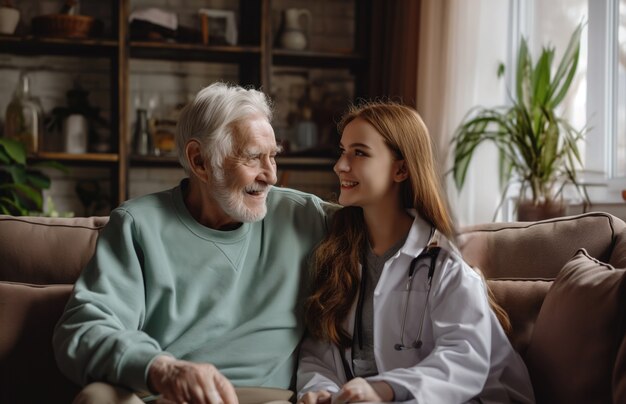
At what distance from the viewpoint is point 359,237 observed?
189cm

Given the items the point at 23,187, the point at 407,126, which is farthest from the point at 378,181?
the point at 23,187

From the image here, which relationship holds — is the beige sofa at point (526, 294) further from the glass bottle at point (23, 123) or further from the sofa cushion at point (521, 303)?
the glass bottle at point (23, 123)

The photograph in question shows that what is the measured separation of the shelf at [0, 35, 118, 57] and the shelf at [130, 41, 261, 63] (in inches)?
6.5

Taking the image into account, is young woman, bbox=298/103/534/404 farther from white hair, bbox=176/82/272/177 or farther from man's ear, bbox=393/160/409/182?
white hair, bbox=176/82/272/177

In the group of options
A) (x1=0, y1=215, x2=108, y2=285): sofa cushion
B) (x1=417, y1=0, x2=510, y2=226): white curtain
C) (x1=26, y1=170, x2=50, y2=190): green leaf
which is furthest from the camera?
(x1=26, y1=170, x2=50, y2=190): green leaf

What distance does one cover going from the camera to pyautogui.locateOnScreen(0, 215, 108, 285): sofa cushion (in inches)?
79.4

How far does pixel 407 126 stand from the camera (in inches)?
72.6

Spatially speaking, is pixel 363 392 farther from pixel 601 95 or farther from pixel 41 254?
pixel 601 95

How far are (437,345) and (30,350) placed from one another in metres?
1.01

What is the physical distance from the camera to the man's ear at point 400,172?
1854 mm

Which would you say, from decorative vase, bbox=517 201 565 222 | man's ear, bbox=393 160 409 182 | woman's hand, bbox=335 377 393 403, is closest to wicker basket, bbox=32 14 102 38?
decorative vase, bbox=517 201 565 222

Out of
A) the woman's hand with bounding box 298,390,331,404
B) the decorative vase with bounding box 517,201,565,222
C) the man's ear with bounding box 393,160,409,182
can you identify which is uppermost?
the man's ear with bounding box 393,160,409,182

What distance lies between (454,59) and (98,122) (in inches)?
83.0

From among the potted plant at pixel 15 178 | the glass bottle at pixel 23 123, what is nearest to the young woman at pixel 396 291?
the potted plant at pixel 15 178
